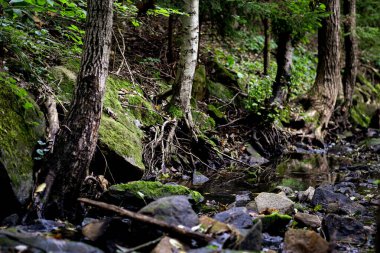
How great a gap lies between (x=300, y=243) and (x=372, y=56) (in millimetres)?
16636

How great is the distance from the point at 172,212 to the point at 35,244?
1088mm

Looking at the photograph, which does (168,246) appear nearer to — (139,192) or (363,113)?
(139,192)

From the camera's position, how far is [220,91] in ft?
33.4

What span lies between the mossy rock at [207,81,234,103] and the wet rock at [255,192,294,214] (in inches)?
210

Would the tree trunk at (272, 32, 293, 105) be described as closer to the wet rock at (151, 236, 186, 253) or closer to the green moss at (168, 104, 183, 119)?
the green moss at (168, 104, 183, 119)

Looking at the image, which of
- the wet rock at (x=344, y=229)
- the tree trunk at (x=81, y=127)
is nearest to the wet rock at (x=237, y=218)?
the wet rock at (x=344, y=229)

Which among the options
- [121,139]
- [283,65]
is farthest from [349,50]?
[121,139]

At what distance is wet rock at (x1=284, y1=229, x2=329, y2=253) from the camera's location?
3264mm

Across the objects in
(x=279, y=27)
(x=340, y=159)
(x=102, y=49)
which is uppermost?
(x=279, y=27)

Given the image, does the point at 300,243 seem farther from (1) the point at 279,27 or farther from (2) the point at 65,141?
(1) the point at 279,27

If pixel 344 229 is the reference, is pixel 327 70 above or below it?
above

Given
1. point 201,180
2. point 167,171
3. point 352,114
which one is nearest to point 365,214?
point 201,180

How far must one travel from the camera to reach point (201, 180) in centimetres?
662

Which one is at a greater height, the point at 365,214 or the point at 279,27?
the point at 279,27
